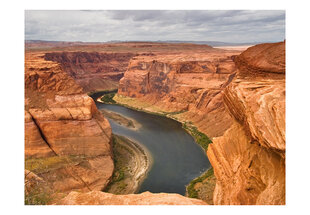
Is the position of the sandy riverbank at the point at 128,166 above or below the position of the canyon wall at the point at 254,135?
below

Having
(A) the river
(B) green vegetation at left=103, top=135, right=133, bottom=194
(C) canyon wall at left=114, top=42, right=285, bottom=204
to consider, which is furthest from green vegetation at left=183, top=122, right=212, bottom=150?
(C) canyon wall at left=114, top=42, right=285, bottom=204

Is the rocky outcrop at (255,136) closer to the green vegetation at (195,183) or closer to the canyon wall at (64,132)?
the green vegetation at (195,183)

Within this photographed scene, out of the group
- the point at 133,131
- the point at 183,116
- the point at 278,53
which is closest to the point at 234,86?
the point at 278,53

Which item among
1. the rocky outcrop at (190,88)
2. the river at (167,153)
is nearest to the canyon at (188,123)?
the rocky outcrop at (190,88)

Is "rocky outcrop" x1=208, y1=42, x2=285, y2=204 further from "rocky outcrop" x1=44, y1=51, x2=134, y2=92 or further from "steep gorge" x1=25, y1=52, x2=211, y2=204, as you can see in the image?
"rocky outcrop" x1=44, y1=51, x2=134, y2=92

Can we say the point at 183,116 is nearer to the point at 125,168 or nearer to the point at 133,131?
the point at 133,131
